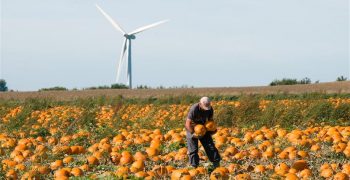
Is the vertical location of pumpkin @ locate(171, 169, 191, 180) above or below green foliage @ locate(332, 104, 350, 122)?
below

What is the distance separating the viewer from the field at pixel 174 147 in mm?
8105

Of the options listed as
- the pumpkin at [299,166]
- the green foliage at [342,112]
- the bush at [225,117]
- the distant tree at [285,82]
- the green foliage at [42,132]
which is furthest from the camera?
the distant tree at [285,82]

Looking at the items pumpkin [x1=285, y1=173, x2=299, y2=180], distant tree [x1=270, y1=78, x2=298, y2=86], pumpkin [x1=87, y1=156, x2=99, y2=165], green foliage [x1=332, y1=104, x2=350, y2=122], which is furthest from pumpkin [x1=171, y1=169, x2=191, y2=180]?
distant tree [x1=270, y1=78, x2=298, y2=86]

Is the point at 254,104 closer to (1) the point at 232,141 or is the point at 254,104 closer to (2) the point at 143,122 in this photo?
(2) the point at 143,122

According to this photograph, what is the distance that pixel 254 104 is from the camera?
1708 centimetres

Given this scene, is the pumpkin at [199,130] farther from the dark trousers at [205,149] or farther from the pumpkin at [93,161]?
the pumpkin at [93,161]

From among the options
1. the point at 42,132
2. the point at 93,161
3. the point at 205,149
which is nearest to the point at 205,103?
the point at 205,149

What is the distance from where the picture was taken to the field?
26.6ft

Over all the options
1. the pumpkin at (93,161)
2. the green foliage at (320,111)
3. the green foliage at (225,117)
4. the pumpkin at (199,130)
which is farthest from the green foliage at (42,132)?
the pumpkin at (199,130)

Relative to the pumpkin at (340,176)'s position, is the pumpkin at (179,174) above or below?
above

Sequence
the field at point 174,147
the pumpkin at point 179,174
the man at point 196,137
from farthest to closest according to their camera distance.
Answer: the man at point 196,137
the field at point 174,147
the pumpkin at point 179,174

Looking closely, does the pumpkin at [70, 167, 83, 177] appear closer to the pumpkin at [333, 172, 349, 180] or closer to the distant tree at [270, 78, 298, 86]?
the pumpkin at [333, 172, 349, 180]

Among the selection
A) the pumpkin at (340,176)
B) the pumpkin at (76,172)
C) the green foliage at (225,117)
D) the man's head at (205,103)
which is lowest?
the pumpkin at (340,176)

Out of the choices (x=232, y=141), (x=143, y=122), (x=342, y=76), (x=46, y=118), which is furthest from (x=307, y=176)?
(x=342, y=76)
